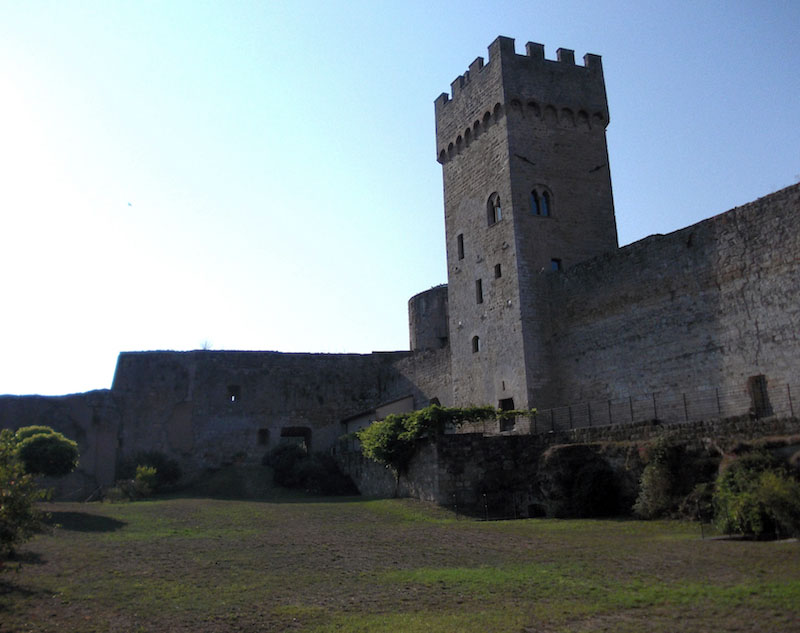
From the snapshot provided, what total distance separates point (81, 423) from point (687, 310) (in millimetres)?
24689

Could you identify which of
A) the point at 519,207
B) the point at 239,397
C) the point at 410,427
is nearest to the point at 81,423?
the point at 239,397

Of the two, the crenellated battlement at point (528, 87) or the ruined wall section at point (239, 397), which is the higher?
the crenellated battlement at point (528, 87)

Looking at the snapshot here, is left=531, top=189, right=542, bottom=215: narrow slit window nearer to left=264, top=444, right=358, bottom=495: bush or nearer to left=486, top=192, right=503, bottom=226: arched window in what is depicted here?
left=486, top=192, right=503, bottom=226: arched window

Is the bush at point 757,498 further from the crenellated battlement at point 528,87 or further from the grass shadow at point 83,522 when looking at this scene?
the crenellated battlement at point 528,87

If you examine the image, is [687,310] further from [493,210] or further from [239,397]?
[239,397]

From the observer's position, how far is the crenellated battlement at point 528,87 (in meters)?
25.3

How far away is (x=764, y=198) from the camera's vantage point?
56.7ft

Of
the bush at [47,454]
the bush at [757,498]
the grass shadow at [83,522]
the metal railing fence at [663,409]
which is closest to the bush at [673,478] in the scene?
the bush at [757,498]

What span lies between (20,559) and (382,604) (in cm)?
607

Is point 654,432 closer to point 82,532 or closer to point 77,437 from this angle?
point 82,532

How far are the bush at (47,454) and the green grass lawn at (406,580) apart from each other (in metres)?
5.41

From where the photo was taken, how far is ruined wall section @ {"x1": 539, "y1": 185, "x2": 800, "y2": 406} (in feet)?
55.1

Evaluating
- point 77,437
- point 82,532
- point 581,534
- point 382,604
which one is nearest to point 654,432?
point 581,534

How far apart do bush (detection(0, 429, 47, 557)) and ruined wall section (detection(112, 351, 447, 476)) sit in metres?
21.8
